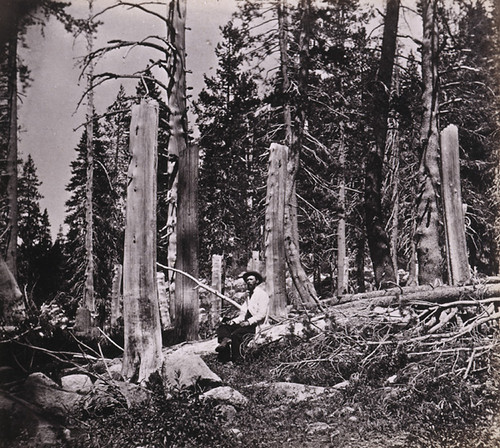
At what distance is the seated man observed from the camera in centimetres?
795

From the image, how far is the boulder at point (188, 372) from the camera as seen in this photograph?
225 inches

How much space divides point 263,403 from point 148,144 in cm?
312

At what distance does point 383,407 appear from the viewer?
17.2 ft

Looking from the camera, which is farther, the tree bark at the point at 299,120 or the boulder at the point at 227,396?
the tree bark at the point at 299,120

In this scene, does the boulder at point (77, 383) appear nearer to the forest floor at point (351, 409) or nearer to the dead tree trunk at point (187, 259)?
the forest floor at point (351, 409)

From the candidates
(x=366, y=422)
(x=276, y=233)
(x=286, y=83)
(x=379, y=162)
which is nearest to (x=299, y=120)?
(x=286, y=83)

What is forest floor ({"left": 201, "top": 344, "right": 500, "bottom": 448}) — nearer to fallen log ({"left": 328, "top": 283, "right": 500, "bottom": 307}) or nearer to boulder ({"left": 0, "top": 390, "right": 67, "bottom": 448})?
fallen log ({"left": 328, "top": 283, "right": 500, "bottom": 307})

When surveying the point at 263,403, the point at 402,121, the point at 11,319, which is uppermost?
the point at 402,121

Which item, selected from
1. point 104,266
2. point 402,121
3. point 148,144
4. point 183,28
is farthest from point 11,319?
point 104,266

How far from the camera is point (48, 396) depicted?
16.6 ft

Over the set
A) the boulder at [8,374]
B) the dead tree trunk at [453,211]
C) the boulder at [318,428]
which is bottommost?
the boulder at [318,428]

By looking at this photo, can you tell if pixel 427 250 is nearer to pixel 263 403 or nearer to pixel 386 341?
pixel 386 341

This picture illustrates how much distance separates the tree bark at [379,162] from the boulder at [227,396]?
5.15 metres

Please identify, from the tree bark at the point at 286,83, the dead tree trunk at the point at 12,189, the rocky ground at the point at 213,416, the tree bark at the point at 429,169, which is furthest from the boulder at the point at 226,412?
the tree bark at the point at 286,83
